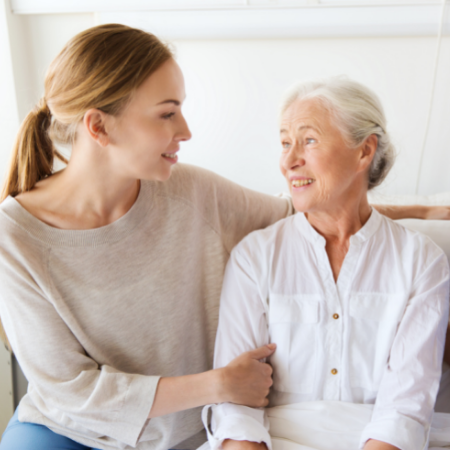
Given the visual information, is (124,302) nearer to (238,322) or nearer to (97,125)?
(238,322)

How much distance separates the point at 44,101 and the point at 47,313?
59 centimetres

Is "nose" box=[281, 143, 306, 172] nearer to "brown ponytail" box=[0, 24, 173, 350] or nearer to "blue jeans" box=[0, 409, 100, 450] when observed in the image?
"brown ponytail" box=[0, 24, 173, 350]

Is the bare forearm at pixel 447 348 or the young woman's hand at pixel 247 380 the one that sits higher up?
the young woman's hand at pixel 247 380

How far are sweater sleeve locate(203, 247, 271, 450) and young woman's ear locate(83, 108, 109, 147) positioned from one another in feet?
1.67

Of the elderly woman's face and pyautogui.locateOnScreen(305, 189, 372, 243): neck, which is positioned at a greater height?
the elderly woman's face

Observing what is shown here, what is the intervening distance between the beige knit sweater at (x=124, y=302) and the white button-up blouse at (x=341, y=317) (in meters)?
0.14

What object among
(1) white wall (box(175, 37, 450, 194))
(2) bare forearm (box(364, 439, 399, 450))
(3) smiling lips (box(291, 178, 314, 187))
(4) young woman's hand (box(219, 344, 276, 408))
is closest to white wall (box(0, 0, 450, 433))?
(1) white wall (box(175, 37, 450, 194))

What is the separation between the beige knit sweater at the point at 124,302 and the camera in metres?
1.22

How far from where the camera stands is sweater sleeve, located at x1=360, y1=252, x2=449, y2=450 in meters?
1.16

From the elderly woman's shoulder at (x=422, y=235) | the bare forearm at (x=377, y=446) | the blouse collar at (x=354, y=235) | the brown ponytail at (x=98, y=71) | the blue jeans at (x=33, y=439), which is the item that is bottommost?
the blue jeans at (x=33, y=439)

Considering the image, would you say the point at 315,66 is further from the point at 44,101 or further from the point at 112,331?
the point at 112,331

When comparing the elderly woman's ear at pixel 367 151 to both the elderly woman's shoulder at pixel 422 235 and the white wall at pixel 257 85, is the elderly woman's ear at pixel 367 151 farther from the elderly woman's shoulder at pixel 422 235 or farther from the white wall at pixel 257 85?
the white wall at pixel 257 85

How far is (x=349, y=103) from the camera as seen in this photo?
1307 mm

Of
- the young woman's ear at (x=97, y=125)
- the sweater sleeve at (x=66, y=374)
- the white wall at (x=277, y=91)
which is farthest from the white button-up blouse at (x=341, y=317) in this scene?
the white wall at (x=277, y=91)
